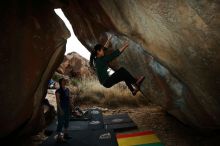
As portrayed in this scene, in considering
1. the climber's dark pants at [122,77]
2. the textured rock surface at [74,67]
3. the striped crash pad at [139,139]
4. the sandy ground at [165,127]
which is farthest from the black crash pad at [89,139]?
the textured rock surface at [74,67]

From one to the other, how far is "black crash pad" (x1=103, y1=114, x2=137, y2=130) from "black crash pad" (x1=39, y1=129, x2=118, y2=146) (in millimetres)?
578

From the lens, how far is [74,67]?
1852cm

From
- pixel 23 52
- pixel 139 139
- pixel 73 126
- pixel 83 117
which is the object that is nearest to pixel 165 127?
pixel 139 139

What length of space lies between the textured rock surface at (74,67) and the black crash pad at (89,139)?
10.1 metres

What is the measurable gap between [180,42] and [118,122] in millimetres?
5007

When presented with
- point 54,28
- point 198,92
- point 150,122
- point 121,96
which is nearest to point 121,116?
point 150,122

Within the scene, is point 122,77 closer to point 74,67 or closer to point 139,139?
point 139,139

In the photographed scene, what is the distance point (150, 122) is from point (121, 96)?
3.86 m

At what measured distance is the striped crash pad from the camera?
6728mm

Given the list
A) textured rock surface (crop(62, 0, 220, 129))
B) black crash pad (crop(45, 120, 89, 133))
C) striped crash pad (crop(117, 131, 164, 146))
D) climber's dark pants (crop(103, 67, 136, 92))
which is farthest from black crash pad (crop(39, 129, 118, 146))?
textured rock surface (crop(62, 0, 220, 129))

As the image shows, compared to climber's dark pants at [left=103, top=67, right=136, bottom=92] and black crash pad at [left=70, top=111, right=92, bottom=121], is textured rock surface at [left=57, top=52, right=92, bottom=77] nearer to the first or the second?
black crash pad at [left=70, top=111, right=92, bottom=121]

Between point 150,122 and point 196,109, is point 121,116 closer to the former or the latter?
point 150,122

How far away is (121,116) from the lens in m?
9.98

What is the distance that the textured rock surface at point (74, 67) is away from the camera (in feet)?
59.0
